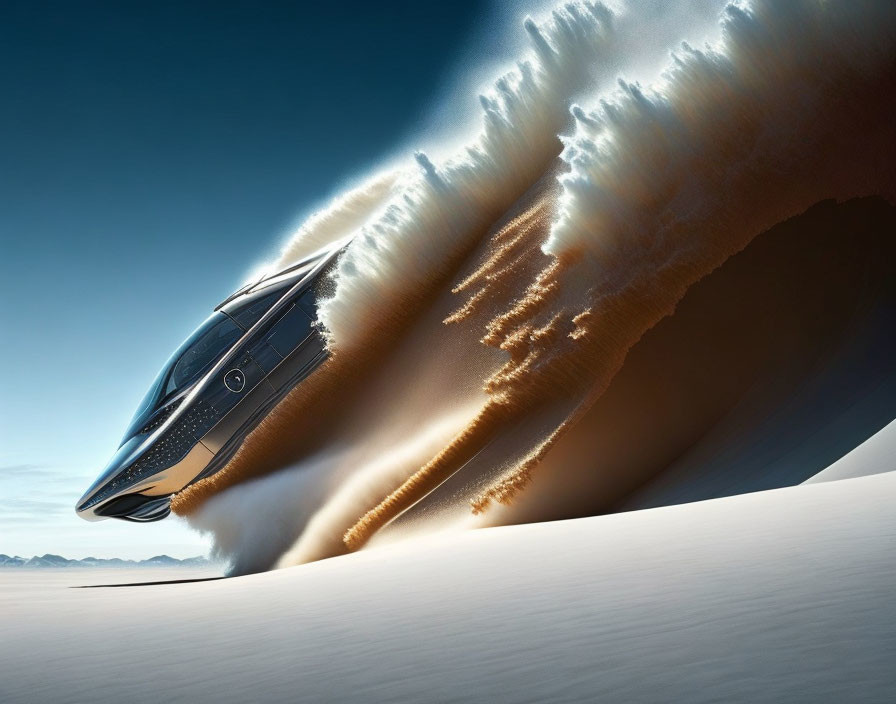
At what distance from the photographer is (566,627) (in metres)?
1.99

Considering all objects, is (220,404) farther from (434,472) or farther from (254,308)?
(434,472)

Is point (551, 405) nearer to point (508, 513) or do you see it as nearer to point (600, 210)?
point (508, 513)

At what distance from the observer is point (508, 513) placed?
20.3 ft

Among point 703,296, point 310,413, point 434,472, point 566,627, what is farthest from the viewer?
point 310,413

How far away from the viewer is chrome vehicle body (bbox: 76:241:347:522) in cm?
865

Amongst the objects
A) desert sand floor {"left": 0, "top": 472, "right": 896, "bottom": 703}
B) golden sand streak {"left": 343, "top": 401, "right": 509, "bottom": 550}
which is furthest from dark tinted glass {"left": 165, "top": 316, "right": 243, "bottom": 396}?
desert sand floor {"left": 0, "top": 472, "right": 896, "bottom": 703}

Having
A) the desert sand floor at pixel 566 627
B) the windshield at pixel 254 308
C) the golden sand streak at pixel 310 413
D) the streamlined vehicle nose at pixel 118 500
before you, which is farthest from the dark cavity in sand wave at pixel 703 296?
the streamlined vehicle nose at pixel 118 500

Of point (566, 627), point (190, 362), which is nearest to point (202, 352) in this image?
point (190, 362)

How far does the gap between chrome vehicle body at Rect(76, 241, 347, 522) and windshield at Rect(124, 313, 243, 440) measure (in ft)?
0.06

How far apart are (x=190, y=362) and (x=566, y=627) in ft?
25.1

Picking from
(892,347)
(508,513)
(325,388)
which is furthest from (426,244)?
(892,347)

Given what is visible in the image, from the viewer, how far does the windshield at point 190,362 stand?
29.0ft

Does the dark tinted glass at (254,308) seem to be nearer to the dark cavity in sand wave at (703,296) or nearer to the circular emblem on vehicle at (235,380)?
the circular emblem on vehicle at (235,380)

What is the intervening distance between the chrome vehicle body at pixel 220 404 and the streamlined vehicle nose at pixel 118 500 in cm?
1
